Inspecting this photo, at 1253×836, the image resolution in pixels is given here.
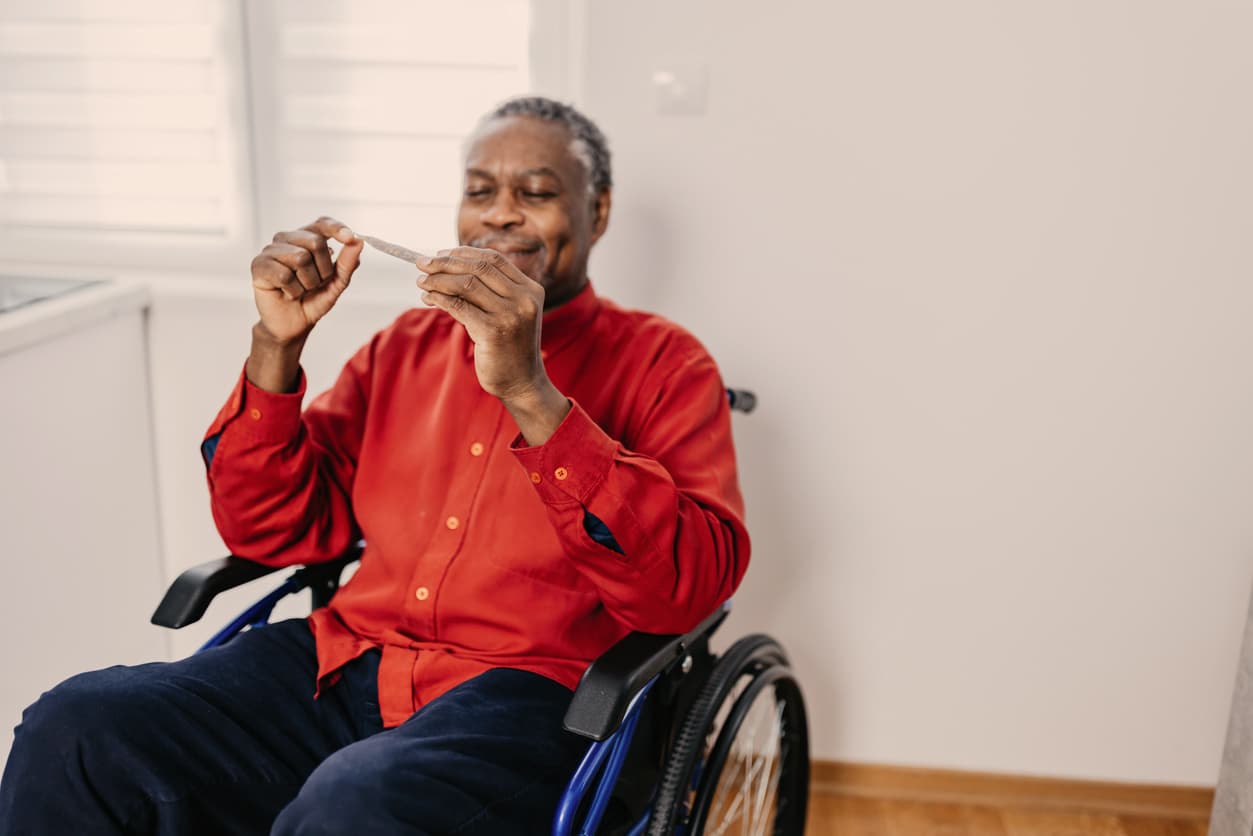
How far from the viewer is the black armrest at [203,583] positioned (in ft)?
4.47

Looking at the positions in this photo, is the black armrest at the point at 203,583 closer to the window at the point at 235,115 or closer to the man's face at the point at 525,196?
the man's face at the point at 525,196

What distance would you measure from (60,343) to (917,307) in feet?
4.77

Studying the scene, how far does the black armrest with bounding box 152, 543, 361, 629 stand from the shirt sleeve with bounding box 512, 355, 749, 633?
0.42 m

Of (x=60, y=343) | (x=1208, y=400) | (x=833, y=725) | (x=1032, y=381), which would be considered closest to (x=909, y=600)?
(x=833, y=725)

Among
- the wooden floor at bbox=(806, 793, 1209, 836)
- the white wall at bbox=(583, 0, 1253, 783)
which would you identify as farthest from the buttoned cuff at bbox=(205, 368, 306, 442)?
the wooden floor at bbox=(806, 793, 1209, 836)

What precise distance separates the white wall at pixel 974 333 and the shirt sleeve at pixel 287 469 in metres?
0.59

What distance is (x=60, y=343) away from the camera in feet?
6.36

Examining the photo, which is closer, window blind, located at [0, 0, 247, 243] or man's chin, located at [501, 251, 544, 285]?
man's chin, located at [501, 251, 544, 285]

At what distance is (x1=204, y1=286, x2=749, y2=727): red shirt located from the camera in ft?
4.47

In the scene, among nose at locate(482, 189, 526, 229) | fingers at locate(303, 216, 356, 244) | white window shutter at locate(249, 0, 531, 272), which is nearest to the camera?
fingers at locate(303, 216, 356, 244)

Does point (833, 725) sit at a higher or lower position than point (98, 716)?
lower

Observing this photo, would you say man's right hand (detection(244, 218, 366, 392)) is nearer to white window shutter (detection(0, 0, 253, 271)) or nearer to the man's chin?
the man's chin

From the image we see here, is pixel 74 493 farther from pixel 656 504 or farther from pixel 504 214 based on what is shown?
pixel 656 504

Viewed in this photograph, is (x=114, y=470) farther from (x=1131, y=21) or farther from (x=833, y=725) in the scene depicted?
(x=1131, y=21)
